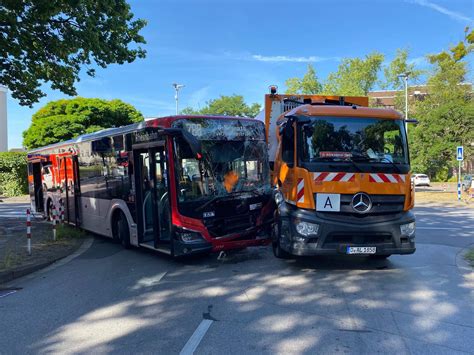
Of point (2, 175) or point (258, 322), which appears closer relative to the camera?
point (258, 322)

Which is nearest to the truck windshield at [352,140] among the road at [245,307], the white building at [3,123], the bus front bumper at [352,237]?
the bus front bumper at [352,237]

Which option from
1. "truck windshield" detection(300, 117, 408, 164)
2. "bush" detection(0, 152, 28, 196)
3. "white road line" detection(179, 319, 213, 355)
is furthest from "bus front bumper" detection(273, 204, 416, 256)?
"bush" detection(0, 152, 28, 196)

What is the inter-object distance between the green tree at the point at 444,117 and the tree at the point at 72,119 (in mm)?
28972

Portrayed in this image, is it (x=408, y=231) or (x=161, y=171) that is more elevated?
(x=161, y=171)

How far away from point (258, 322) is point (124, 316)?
172 centimetres

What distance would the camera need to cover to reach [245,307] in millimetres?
5324

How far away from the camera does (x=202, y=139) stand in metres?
7.82

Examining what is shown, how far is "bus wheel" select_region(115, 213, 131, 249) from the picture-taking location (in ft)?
31.5

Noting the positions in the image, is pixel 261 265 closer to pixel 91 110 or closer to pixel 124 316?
pixel 124 316

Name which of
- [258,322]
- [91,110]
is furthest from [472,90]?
[258,322]

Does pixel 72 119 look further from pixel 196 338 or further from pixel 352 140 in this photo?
pixel 196 338

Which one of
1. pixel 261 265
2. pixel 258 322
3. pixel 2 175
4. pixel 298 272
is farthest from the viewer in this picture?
pixel 2 175

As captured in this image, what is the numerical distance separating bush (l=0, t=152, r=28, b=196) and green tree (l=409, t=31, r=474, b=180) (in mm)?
36428

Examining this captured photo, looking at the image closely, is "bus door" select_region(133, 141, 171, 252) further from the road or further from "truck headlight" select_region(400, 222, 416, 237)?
"truck headlight" select_region(400, 222, 416, 237)
